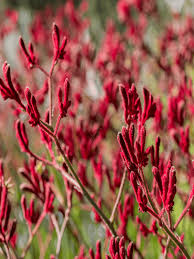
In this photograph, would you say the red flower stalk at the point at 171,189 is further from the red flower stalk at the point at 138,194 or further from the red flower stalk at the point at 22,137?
the red flower stalk at the point at 22,137

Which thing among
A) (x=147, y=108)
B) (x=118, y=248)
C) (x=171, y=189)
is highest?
(x=147, y=108)

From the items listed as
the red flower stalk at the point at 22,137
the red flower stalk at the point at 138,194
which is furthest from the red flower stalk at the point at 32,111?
the red flower stalk at the point at 138,194

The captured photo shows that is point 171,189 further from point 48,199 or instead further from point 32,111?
point 48,199

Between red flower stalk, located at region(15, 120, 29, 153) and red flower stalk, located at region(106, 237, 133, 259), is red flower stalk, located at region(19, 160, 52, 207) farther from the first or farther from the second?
red flower stalk, located at region(106, 237, 133, 259)

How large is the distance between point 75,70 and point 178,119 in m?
1.32

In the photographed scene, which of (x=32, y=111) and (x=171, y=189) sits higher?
(x=32, y=111)

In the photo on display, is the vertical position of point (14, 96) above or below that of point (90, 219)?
above

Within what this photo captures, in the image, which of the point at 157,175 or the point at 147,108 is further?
the point at 147,108

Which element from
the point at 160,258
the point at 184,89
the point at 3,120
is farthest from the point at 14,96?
the point at 3,120

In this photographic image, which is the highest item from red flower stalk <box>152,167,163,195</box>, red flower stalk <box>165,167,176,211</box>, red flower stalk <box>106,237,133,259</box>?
red flower stalk <box>152,167,163,195</box>

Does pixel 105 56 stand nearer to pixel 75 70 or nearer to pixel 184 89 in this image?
pixel 75 70

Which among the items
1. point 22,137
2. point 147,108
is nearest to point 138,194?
point 147,108

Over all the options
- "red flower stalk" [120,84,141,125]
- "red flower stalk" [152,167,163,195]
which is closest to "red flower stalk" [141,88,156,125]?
"red flower stalk" [120,84,141,125]

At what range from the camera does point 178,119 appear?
4.98 ft
